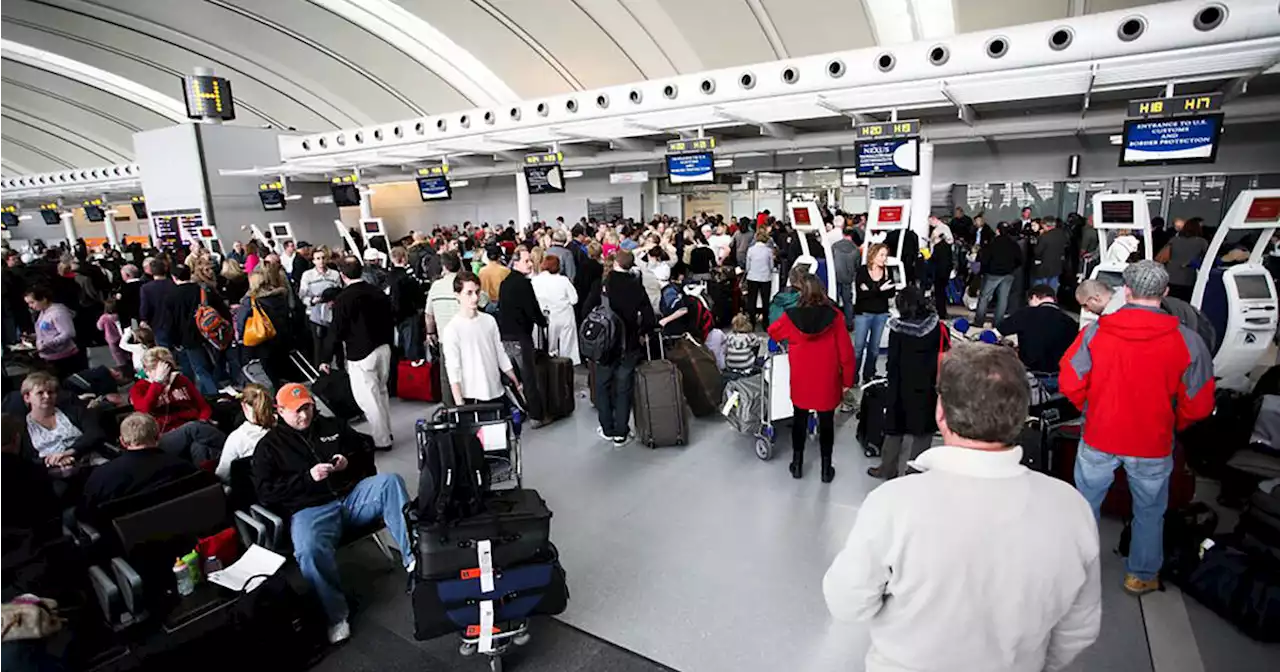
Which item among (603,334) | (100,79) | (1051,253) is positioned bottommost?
(603,334)

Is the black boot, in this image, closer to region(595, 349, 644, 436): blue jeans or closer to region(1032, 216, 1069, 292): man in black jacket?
region(595, 349, 644, 436): blue jeans

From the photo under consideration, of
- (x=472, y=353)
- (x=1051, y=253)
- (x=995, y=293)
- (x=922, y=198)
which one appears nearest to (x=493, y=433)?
(x=472, y=353)

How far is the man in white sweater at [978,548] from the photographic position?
4.27 feet

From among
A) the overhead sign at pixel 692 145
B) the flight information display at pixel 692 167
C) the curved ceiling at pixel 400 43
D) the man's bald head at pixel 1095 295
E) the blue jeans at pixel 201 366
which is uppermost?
the curved ceiling at pixel 400 43

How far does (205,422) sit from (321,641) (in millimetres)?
2073

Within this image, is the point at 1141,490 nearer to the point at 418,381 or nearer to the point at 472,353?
the point at 472,353

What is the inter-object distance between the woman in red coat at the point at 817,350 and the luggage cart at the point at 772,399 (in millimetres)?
634

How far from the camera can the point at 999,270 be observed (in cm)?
914

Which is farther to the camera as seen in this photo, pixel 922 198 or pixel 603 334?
pixel 922 198

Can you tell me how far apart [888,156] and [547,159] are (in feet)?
23.9

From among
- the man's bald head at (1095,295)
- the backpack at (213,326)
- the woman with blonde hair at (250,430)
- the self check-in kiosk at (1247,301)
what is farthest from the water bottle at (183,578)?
the self check-in kiosk at (1247,301)

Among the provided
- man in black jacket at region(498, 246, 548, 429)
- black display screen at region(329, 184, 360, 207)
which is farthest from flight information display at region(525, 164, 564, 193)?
man in black jacket at region(498, 246, 548, 429)

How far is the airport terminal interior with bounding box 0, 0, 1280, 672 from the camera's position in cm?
325

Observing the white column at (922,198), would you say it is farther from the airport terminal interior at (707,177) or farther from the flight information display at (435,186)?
the flight information display at (435,186)
